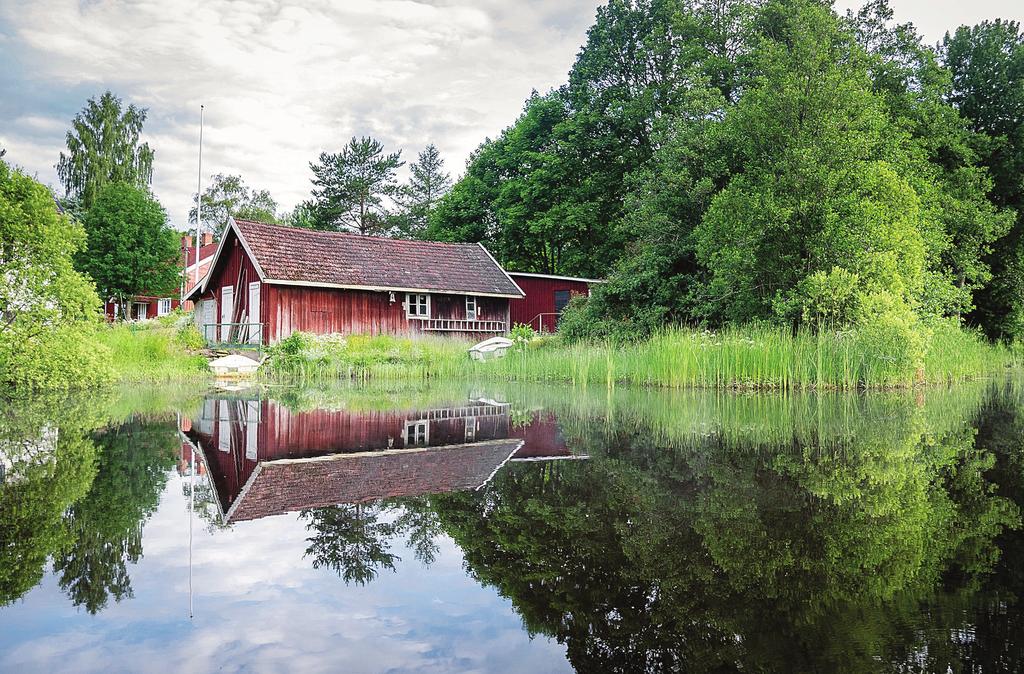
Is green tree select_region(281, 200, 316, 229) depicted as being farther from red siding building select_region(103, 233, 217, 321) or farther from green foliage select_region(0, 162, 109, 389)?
green foliage select_region(0, 162, 109, 389)

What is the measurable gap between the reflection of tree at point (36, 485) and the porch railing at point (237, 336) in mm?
15619

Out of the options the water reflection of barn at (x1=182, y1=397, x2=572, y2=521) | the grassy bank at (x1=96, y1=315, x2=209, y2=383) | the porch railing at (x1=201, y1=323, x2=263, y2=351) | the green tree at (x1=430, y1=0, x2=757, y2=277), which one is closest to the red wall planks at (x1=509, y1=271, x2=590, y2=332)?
the green tree at (x1=430, y1=0, x2=757, y2=277)

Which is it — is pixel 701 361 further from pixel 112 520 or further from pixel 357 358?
pixel 112 520

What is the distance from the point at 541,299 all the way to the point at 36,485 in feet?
97.6

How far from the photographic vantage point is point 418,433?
636 cm

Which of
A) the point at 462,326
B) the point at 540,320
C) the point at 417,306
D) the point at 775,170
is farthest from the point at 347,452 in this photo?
the point at 540,320

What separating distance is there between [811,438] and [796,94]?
12519 mm

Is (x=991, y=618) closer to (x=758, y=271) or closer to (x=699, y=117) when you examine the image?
(x=758, y=271)

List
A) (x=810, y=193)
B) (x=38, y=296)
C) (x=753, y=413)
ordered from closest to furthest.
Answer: (x=753, y=413) < (x=38, y=296) < (x=810, y=193)

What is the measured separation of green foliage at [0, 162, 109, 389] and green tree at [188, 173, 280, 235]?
145 feet

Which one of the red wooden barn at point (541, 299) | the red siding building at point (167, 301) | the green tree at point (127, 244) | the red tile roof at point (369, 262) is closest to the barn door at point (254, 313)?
the red tile roof at point (369, 262)

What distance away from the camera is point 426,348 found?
18.4 meters

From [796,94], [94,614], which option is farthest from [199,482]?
[796,94]

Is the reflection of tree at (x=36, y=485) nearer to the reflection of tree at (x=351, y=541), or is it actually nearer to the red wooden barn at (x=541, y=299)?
the reflection of tree at (x=351, y=541)
